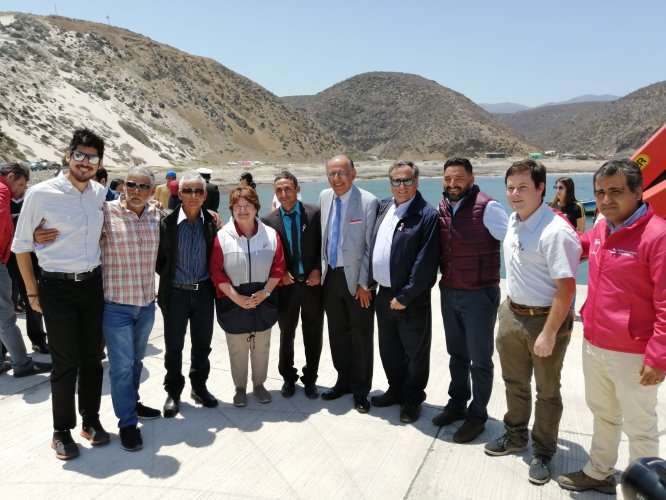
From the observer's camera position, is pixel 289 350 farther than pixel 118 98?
No

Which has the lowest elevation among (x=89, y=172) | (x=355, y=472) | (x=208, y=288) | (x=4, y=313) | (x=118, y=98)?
(x=355, y=472)

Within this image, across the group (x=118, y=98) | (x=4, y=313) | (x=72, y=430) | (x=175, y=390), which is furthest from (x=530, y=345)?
(x=118, y=98)

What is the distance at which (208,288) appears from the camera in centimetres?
434

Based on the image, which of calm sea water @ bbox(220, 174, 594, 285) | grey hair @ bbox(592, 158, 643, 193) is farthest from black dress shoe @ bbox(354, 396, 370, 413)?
calm sea water @ bbox(220, 174, 594, 285)

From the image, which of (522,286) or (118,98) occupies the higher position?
(118,98)

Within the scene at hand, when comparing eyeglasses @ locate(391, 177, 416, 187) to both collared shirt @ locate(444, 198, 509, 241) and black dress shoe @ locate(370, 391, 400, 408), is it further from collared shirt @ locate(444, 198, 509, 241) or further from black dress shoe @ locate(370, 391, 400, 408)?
black dress shoe @ locate(370, 391, 400, 408)

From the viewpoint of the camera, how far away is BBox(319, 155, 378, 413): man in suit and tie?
4.32 metres

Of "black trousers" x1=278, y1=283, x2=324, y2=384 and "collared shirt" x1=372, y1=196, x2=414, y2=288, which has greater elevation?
"collared shirt" x1=372, y1=196, x2=414, y2=288

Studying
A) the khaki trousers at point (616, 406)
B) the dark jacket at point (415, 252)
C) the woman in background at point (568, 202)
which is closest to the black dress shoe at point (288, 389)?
the dark jacket at point (415, 252)

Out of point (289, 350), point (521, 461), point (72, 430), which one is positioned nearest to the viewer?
point (521, 461)

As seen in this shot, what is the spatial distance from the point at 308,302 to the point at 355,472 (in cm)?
158

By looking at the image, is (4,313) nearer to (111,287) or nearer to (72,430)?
(72,430)

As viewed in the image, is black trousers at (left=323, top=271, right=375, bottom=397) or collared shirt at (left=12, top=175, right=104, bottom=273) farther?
black trousers at (left=323, top=271, right=375, bottom=397)

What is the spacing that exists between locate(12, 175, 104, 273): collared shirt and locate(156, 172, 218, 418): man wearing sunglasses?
24.8 inches
